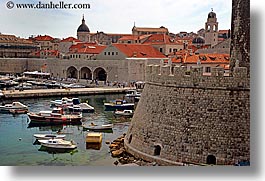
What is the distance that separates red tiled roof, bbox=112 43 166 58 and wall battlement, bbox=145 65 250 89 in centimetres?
2004

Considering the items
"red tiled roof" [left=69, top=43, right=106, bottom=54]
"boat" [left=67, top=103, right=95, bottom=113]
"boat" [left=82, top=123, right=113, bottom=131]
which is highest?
"red tiled roof" [left=69, top=43, right=106, bottom=54]

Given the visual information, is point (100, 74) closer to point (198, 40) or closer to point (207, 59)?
point (198, 40)

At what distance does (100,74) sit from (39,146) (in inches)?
780

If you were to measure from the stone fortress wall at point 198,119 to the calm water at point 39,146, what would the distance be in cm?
123

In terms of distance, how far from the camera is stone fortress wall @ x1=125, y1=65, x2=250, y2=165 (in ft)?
21.4

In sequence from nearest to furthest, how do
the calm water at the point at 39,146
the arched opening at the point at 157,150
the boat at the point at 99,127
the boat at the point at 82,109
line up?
the arched opening at the point at 157,150 < the calm water at the point at 39,146 < the boat at the point at 99,127 < the boat at the point at 82,109

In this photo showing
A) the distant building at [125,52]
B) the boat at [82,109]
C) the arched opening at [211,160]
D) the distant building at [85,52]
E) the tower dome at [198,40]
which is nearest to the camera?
the arched opening at [211,160]

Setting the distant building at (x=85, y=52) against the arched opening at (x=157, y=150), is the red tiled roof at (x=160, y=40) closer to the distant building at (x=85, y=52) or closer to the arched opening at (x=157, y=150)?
the distant building at (x=85, y=52)

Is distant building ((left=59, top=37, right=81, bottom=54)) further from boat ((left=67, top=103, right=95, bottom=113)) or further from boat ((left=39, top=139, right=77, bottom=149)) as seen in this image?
boat ((left=39, top=139, right=77, bottom=149))

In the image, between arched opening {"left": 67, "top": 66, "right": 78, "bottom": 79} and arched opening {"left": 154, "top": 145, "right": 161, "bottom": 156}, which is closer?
arched opening {"left": 154, "top": 145, "right": 161, "bottom": 156}

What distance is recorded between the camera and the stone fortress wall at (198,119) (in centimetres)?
654

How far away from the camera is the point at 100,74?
2961 centimetres

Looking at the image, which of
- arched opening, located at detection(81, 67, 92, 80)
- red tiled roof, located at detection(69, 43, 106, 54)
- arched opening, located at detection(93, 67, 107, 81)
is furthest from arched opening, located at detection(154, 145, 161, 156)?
red tiled roof, located at detection(69, 43, 106, 54)

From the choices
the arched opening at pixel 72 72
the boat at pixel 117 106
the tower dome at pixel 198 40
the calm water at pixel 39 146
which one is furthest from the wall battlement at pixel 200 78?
the tower dome at pixel 198 40
